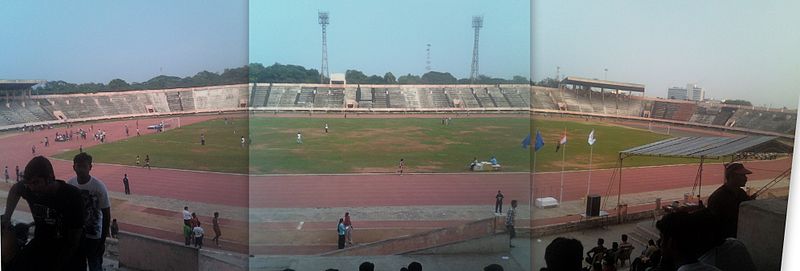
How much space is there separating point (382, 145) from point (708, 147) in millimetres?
2203

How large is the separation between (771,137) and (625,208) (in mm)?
911

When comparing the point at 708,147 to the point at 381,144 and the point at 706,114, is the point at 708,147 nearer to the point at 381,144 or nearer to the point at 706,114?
the point at 706,114

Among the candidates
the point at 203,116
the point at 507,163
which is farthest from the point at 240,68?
the point at 507,163

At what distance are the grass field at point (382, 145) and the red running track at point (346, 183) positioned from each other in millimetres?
73

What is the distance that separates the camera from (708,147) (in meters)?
3.36

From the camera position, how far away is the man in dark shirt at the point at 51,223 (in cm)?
232

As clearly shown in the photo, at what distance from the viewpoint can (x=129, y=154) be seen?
133 inches

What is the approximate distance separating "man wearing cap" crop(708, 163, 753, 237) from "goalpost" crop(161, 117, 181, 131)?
128 inches

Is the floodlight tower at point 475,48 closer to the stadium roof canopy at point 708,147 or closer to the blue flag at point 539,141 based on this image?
the blue flag at point 539,141

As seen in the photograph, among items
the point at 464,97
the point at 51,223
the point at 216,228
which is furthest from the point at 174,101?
the point at 464,97

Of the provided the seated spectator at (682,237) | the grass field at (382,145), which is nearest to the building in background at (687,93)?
the grass field at (382,145)

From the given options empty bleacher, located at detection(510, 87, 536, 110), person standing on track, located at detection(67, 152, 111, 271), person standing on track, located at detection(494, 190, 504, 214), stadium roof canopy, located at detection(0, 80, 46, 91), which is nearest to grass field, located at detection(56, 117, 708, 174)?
empty bleacher, located at detection(510, 87, 536, 110)

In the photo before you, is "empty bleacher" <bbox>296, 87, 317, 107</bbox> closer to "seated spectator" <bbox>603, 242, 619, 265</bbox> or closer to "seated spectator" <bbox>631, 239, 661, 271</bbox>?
"seated spectator" <bbox>603, 242, 619, 265</bbox>

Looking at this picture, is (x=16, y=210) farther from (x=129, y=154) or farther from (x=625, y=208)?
(x=625, y=208)
